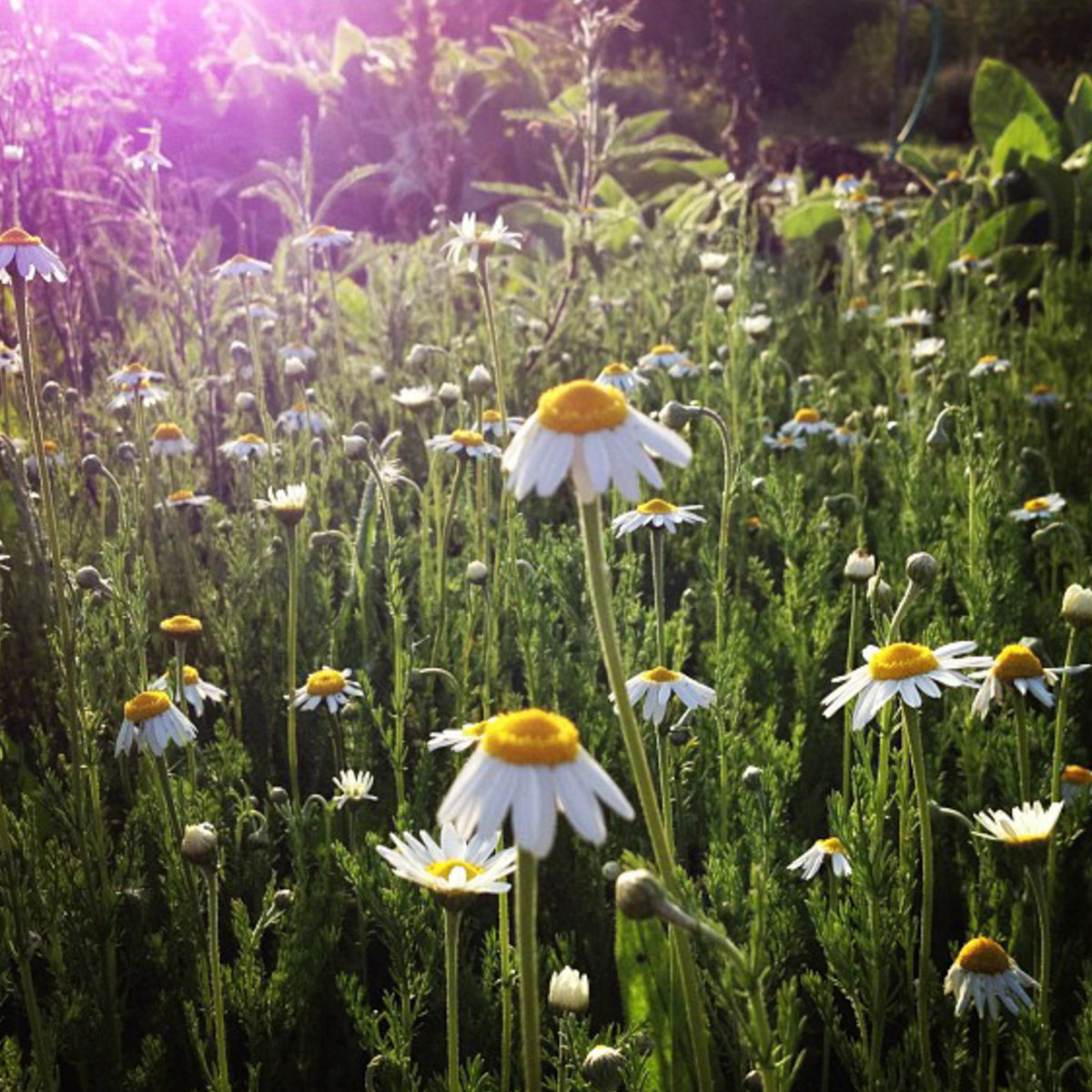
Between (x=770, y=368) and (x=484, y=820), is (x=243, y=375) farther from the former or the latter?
(x=484, y=820)

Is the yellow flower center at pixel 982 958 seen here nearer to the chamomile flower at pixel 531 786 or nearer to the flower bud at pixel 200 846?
the chamomile flower at pixel 531 786

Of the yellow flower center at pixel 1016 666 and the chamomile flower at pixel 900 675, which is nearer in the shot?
the chamomile flower at pixel 900 675

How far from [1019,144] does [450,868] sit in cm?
573

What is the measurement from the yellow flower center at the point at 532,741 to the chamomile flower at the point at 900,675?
Result: 24.3 inches

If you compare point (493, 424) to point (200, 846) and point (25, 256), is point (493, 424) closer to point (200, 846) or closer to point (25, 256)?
point (25, 256)

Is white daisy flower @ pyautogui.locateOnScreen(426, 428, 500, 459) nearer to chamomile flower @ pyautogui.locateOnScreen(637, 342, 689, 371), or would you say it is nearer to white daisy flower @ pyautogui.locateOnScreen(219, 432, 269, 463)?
white daisy flower @ pyautogui.locateOnScreen(219, 432, 269, 463)

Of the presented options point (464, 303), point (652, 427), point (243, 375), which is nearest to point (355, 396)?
point (243, 375)

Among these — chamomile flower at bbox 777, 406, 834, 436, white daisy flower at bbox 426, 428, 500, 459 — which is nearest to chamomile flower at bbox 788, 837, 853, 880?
white daisy flower at bbox 426, 428, 500, 459

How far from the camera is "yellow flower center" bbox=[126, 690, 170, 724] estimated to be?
1.77m

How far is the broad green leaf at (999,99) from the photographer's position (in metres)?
6.39

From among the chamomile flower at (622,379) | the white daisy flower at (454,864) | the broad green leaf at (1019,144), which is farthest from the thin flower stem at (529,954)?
the broad green leaf at (1019,144)

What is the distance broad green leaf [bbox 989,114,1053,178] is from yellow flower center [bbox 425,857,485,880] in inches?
219

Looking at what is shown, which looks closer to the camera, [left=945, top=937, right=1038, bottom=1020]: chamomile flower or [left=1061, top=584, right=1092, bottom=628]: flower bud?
[left=945, top=937, right=1038, bottom=1020]: chamomile flower

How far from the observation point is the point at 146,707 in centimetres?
178
